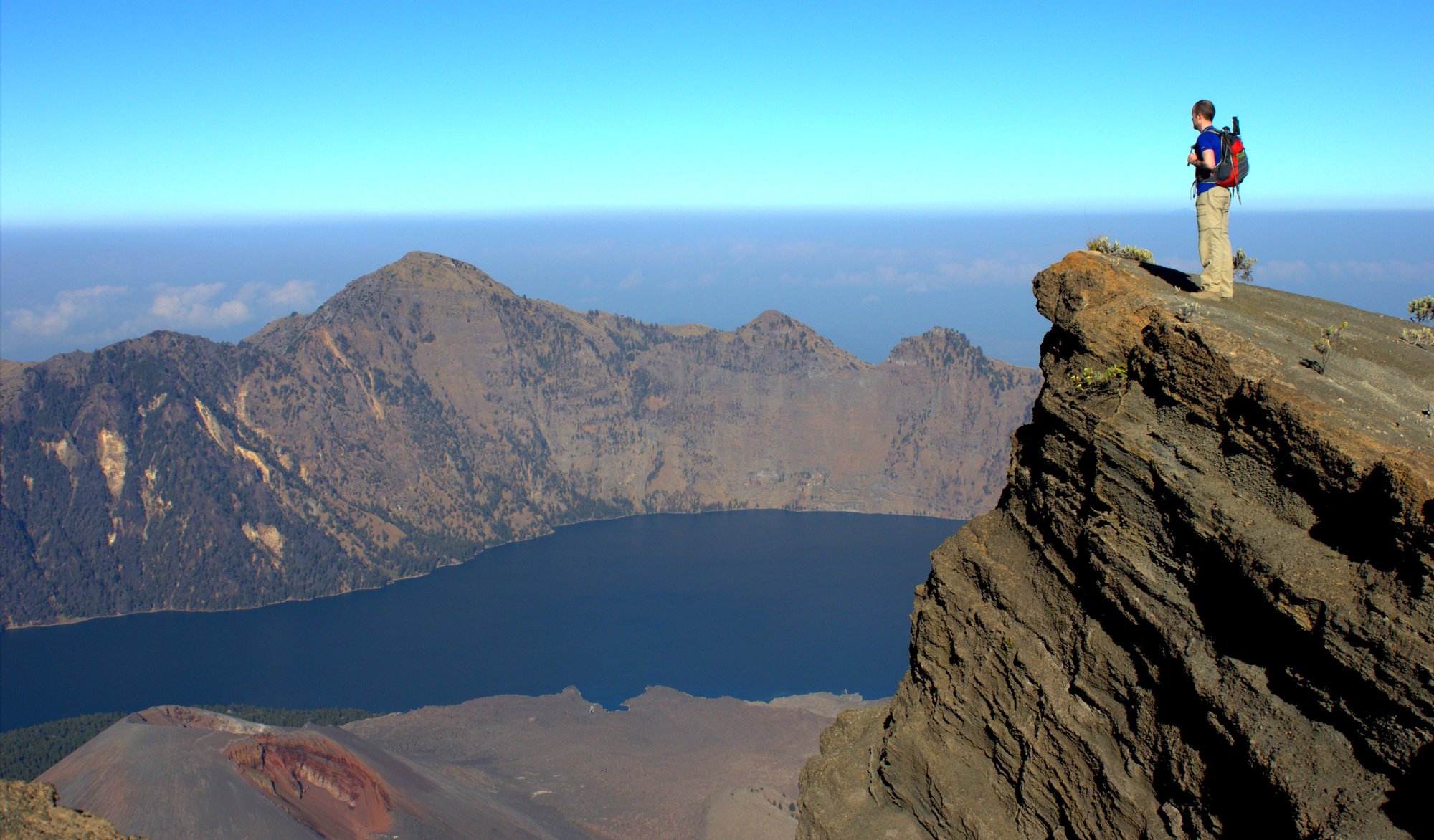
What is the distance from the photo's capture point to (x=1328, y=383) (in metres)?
11.0

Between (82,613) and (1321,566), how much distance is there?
6559 inches

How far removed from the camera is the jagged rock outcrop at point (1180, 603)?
890 centimetres

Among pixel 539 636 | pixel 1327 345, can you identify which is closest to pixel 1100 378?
pixel 1327 345

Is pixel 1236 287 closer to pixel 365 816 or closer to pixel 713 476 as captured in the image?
pixel 365 816

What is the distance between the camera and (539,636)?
12344 centimetres

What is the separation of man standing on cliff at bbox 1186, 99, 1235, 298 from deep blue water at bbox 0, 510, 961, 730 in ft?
305

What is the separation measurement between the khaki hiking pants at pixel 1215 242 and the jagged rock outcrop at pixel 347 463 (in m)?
155

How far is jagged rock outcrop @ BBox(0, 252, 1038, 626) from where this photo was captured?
487ft

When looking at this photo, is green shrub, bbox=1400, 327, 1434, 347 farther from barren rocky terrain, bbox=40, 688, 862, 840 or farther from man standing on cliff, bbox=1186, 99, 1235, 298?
barren rocky terrain, bbox=40, 688, 862, 840

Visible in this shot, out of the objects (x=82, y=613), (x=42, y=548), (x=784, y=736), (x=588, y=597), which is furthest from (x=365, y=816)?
(x=42, y=548)

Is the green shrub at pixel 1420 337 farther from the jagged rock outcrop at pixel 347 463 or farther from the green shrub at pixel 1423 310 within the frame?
the jagged rock outcrop at pixel 347 463

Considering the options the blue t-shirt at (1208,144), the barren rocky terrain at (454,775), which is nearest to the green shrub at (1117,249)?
the blue t-shirt at (1208,144)

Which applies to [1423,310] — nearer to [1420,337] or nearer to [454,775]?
[1420,337]

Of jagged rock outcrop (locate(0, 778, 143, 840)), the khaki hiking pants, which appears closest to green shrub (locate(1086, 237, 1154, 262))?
the khaki hiking pants
